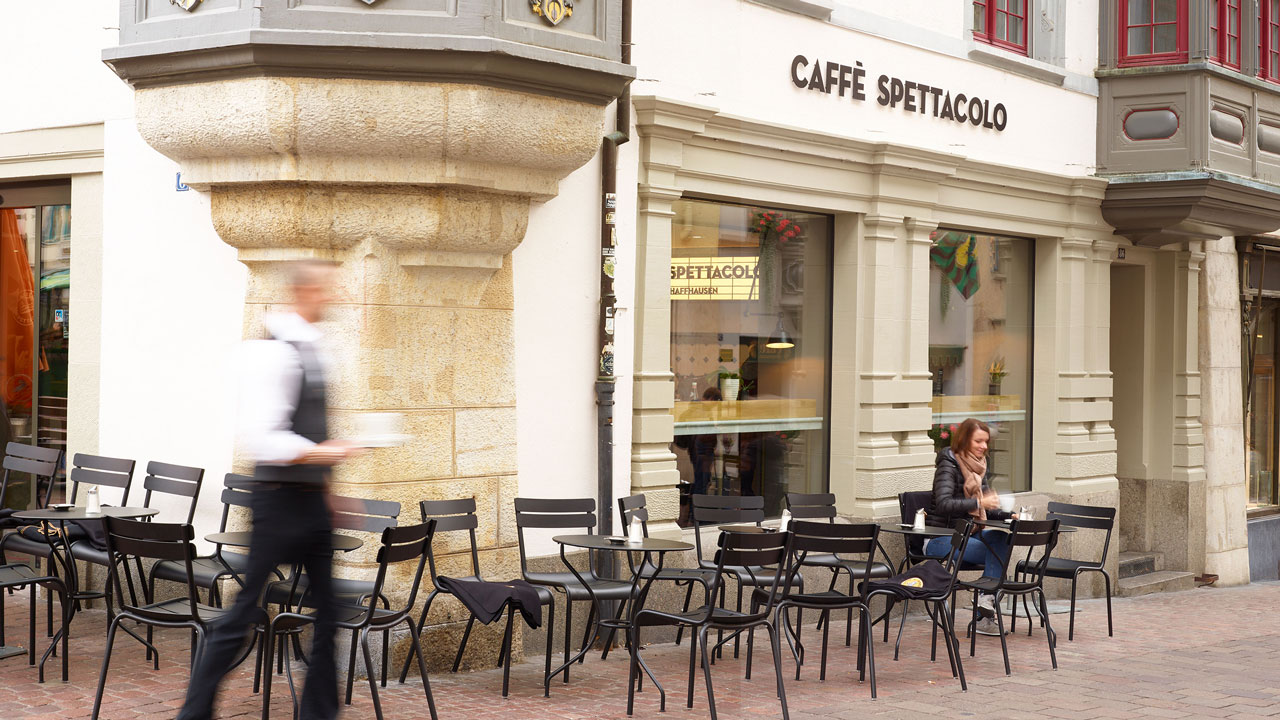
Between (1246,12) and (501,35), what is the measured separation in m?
9.75

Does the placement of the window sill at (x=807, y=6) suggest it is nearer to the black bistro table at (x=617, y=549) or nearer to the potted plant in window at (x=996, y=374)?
the potted plant in window at (x=996, y=374)

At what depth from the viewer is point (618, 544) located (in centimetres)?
789

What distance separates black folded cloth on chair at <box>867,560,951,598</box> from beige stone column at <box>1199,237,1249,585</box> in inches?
301

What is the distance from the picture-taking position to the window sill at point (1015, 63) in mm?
12211

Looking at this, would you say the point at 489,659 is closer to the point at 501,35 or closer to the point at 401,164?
the point at 401,164

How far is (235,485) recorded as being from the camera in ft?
27.2

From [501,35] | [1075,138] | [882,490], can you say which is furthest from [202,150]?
[1075,138]

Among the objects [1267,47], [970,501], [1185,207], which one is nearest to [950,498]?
[970,501]

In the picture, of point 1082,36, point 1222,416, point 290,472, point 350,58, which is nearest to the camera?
point 290,472

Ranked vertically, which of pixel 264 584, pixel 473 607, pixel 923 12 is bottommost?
pixel 473 607

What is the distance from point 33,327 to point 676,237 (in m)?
4.76

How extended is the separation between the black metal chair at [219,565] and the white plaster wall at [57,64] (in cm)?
266

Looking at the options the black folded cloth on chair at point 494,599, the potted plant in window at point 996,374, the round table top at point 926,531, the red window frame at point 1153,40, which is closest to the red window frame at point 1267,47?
the red window frame at point 1153,40

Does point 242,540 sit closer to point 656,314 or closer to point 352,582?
point 352,582
